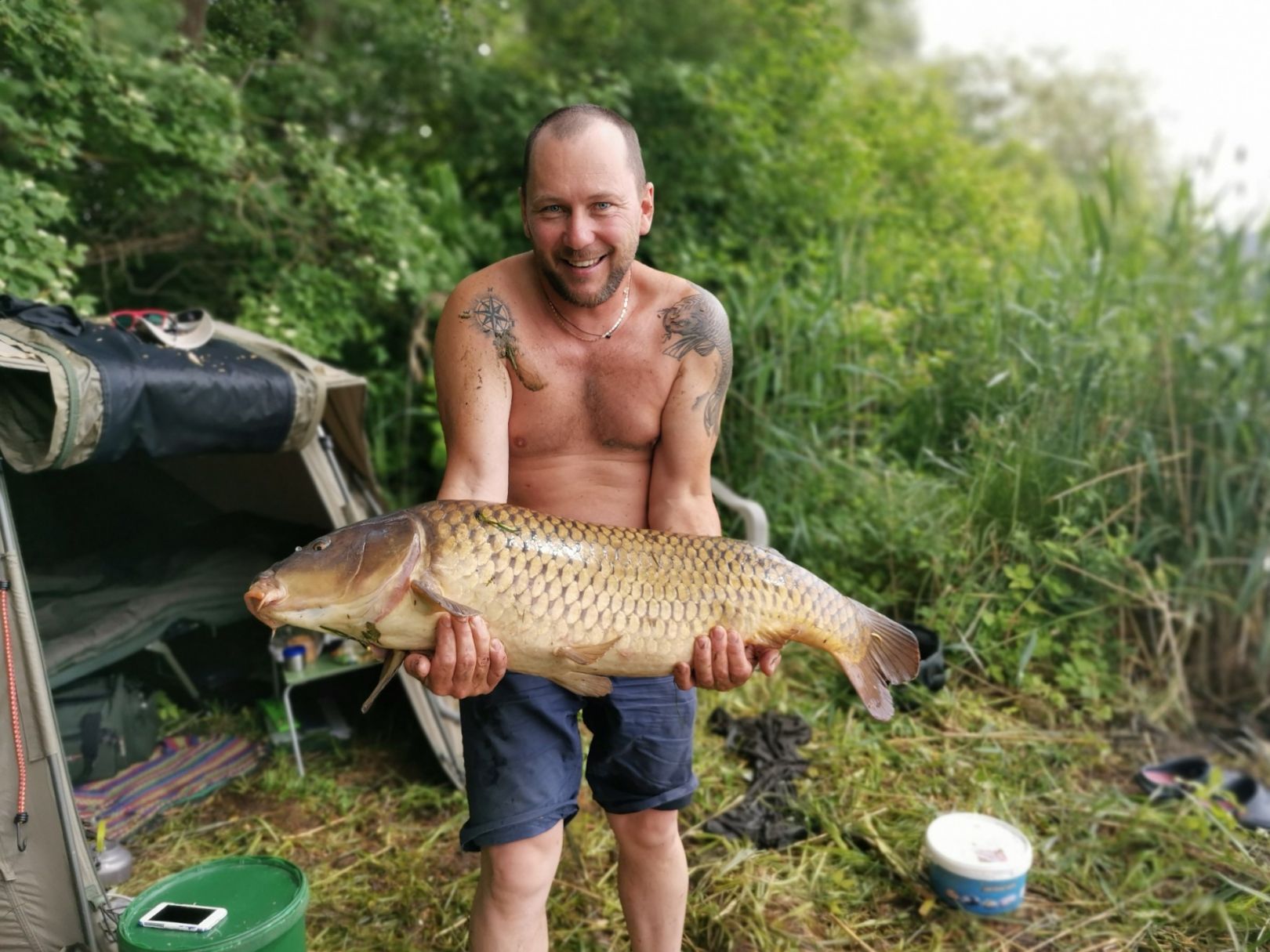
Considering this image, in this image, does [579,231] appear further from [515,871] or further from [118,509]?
[118,509]

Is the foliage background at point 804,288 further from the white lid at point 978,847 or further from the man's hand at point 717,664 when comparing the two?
the man's hand at point 717,664

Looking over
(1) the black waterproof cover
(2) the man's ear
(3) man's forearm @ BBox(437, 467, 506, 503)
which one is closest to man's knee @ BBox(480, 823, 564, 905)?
(3) man's forearm @ BBox(437, 467, 506, 503)

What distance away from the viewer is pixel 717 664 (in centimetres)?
168

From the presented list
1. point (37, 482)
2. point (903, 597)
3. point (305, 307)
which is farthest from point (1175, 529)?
point (37, 482)

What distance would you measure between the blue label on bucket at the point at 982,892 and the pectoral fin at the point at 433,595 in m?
1.63

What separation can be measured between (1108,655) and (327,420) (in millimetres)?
3131

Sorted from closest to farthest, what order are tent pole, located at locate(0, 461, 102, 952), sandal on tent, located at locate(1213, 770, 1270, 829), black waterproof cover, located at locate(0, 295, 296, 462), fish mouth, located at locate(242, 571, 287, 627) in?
fish mouth, located at locate(242, 571, 287, 627), tent pole, located at locate(0, 461, 102, 952), black waterproof cover, located at locate(0, 295, 296, 462), sandal on tent, located at locate(1213, 770, 1270, 829)

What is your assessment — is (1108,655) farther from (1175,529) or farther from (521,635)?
(521,635)

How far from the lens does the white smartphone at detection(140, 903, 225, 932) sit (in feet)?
5.71

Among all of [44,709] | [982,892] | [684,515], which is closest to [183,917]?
[44,709]

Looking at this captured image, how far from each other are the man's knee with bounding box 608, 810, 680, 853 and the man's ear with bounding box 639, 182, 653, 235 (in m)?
1.16

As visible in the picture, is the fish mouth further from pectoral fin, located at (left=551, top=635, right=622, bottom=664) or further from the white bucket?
the white bucket

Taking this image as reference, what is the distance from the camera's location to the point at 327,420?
3.25 metres

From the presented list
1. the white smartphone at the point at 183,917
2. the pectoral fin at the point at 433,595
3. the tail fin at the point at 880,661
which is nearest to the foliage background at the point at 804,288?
the tail fin at the point at 880,661
